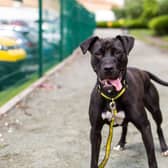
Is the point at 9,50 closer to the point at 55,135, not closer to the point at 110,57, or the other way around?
the point at 55,135

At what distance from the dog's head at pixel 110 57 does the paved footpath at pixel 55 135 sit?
1334 millimetres

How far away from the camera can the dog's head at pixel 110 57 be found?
4520 mm

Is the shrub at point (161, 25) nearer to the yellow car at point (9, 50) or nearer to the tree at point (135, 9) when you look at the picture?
the tree at point (135, 9)

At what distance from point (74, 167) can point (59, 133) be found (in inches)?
65.8

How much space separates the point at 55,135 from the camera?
7.13 m

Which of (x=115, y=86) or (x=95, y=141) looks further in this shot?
(x=95, y=141)

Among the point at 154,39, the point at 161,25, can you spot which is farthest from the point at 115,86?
the point at 161,25

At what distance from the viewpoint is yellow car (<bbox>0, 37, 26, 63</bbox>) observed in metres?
9.47

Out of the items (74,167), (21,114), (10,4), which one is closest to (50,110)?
(21,114)

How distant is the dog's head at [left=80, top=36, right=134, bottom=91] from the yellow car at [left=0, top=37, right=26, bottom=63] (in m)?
4.89

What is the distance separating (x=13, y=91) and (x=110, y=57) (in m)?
6.67

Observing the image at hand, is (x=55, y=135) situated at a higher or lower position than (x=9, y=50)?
lower

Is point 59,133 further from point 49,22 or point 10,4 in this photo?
point 49,22

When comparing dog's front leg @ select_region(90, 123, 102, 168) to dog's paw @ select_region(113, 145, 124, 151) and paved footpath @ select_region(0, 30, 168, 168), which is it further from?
dog's paw @ select_region(113, 145, 124, 151)
